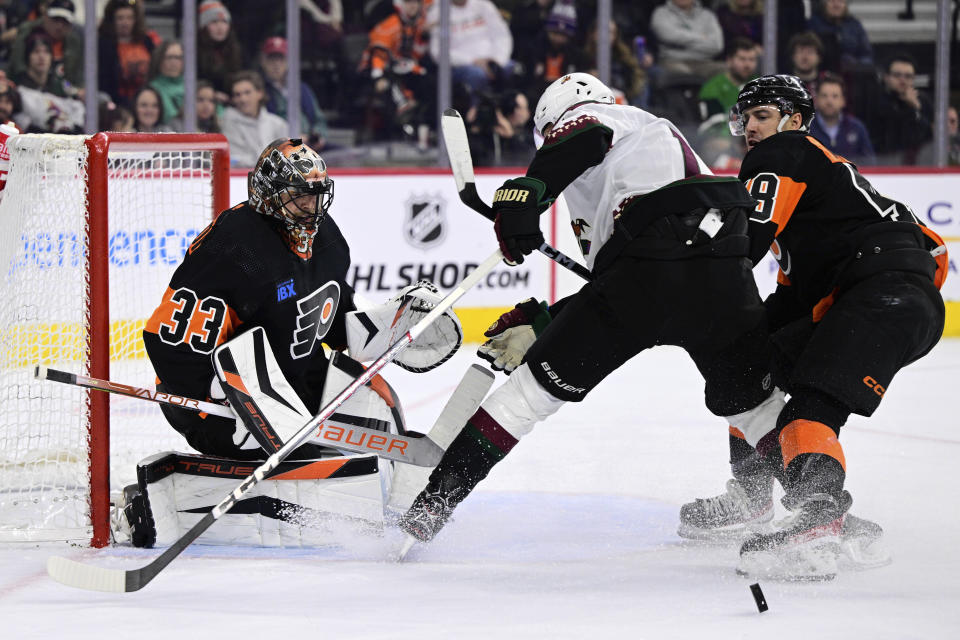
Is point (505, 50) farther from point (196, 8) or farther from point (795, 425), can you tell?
point (795, 425)

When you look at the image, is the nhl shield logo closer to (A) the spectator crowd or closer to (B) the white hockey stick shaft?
(A) the spectator crowd

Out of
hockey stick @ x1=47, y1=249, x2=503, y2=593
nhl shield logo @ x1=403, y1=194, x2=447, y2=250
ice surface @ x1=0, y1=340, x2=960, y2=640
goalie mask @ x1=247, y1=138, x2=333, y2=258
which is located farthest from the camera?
nhl shield logo @ x1=403, y1=194, x2=447, y2=250

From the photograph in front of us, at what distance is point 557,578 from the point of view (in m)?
2.30

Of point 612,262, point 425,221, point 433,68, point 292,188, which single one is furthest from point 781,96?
point 433,68

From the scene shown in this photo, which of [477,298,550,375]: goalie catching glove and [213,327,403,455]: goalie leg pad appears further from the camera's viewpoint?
[477,298,550,375]: goalie catching glove

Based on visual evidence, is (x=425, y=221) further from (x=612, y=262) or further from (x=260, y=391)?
(x=612, y=262)

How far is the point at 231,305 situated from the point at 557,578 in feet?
2.70

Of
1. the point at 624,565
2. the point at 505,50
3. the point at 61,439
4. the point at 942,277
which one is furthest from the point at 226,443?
the point at 505,50

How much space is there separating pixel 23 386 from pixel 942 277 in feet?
6.45

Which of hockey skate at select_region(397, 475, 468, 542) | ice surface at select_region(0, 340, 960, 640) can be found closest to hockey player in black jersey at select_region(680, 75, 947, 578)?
ice surface at select_region(0, 340, 960, 640)

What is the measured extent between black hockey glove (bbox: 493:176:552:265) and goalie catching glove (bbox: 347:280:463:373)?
1.69 ft

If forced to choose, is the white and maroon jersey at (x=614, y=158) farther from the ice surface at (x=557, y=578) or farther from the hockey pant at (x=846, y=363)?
the ice surface at (x=557, y=578)

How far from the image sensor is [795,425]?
2.29m

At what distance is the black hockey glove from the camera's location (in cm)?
221
